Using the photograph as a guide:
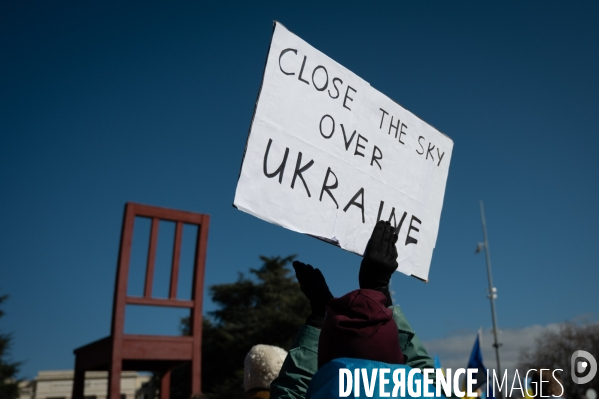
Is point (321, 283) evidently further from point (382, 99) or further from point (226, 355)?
point (226, 355)

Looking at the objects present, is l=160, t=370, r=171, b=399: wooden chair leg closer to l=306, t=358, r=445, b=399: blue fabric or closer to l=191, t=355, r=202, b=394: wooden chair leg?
l=191, t=355, r=202, b=394: wooden chair leg

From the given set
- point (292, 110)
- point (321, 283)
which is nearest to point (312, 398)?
point (321, 283)

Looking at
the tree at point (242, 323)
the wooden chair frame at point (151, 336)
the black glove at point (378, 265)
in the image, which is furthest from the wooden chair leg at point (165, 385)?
the tree at point (242, 323)

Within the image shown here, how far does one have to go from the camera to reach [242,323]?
25.4 metres

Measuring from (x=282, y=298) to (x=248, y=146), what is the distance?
23866 millimetres

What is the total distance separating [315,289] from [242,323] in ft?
79.9

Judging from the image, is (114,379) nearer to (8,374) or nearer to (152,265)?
(152,265)

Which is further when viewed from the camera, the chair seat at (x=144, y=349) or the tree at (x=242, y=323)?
the tree at (x=242, y=323)

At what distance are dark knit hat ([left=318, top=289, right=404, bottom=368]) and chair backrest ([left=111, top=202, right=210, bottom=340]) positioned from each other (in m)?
6.41

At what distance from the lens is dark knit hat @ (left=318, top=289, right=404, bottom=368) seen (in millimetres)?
1120

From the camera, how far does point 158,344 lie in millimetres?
7395

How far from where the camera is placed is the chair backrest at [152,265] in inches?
284

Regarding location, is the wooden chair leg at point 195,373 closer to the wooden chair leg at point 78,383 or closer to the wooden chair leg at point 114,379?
the wooden chair leg at point 114,379

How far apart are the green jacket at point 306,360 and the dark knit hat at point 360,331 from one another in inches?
13.2
